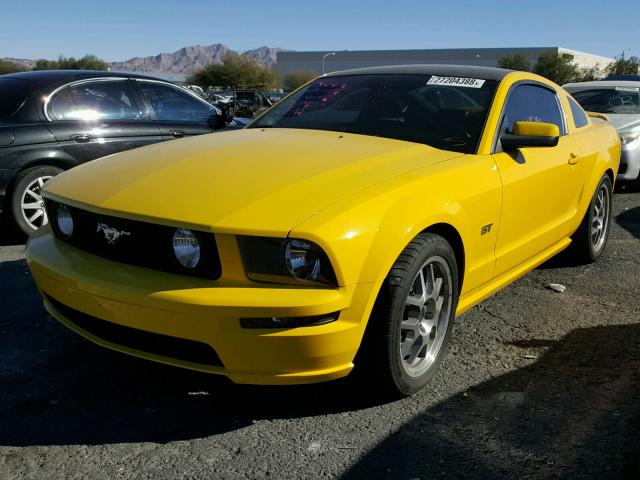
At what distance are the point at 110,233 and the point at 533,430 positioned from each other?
76.8 inches

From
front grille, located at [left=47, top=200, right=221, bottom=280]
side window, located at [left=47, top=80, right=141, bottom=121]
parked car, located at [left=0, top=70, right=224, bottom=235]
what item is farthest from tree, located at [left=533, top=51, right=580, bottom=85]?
front grille, located at [left=47, top=200, right=221, bottom=280]

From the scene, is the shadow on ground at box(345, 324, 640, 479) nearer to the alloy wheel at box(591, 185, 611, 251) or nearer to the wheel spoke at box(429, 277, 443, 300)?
the wheel spoke at box(429, 277, 443, 300)

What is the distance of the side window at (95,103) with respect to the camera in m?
5.63

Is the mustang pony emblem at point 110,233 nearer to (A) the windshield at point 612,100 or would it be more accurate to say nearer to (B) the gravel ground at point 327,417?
(B) the gravel ground at point 327,417

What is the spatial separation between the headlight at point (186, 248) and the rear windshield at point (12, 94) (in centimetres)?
365

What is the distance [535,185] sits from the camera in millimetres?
3682

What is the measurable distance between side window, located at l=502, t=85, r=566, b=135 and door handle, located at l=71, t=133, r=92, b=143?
3.72m

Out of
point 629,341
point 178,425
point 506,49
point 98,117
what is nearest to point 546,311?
point 629,341

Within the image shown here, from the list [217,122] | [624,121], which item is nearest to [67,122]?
[217,122]

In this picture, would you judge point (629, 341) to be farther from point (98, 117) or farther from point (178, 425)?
point (98, 117)

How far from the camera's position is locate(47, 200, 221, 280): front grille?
244 centimetres

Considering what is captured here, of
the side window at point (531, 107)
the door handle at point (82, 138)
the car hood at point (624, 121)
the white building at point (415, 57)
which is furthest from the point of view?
the white building at point (415, 57)

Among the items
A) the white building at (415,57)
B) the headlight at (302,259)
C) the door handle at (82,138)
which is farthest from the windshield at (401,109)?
the white building at (415,57)

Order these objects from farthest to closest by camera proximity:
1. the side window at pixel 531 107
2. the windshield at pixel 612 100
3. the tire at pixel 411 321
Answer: the windshield at pixel 612 100, the side window at pixel 531 107, the tire at pixel 411 321
